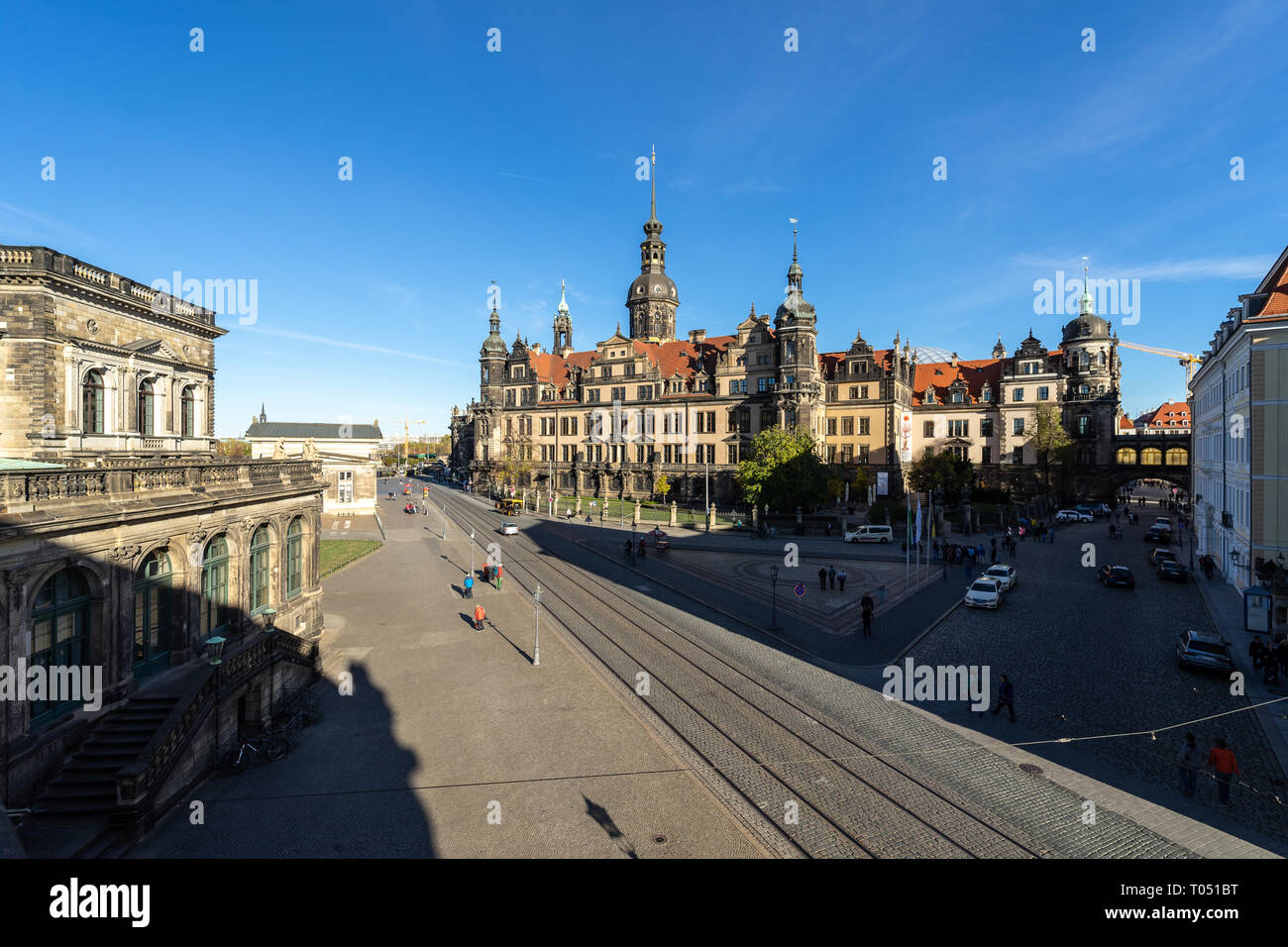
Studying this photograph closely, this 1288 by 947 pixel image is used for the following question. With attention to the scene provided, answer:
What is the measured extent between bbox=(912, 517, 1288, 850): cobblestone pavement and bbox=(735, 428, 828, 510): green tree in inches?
789

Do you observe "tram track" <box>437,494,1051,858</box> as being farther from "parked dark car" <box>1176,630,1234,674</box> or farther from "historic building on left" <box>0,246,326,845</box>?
"parked dark car" <box>1176,630,1234,674</box>

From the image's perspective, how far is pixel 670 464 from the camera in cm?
7650

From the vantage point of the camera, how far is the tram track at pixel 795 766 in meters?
12.0

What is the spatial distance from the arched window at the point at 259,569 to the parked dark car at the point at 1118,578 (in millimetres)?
37872

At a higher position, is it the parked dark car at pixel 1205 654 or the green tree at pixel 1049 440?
the green tree at pixel 1049 440

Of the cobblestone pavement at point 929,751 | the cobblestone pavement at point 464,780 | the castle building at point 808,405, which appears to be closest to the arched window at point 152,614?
the cobblestone pavement at point 464,780

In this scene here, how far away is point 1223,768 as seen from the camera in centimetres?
1312

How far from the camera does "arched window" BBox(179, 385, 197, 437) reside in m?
31.2

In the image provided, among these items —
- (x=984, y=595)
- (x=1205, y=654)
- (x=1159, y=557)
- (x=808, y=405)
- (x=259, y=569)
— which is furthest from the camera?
(x=808, y=405)

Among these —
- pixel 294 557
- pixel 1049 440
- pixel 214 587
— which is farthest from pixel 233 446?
pixel 1049 440

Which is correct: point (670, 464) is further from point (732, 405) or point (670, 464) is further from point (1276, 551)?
point (1276, 551)

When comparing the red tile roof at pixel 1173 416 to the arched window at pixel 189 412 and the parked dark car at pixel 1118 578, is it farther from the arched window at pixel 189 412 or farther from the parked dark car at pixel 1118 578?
the arched window at pixel 189 412

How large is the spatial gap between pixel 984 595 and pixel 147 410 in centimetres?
3789

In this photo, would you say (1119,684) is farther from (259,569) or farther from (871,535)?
(871,535)
